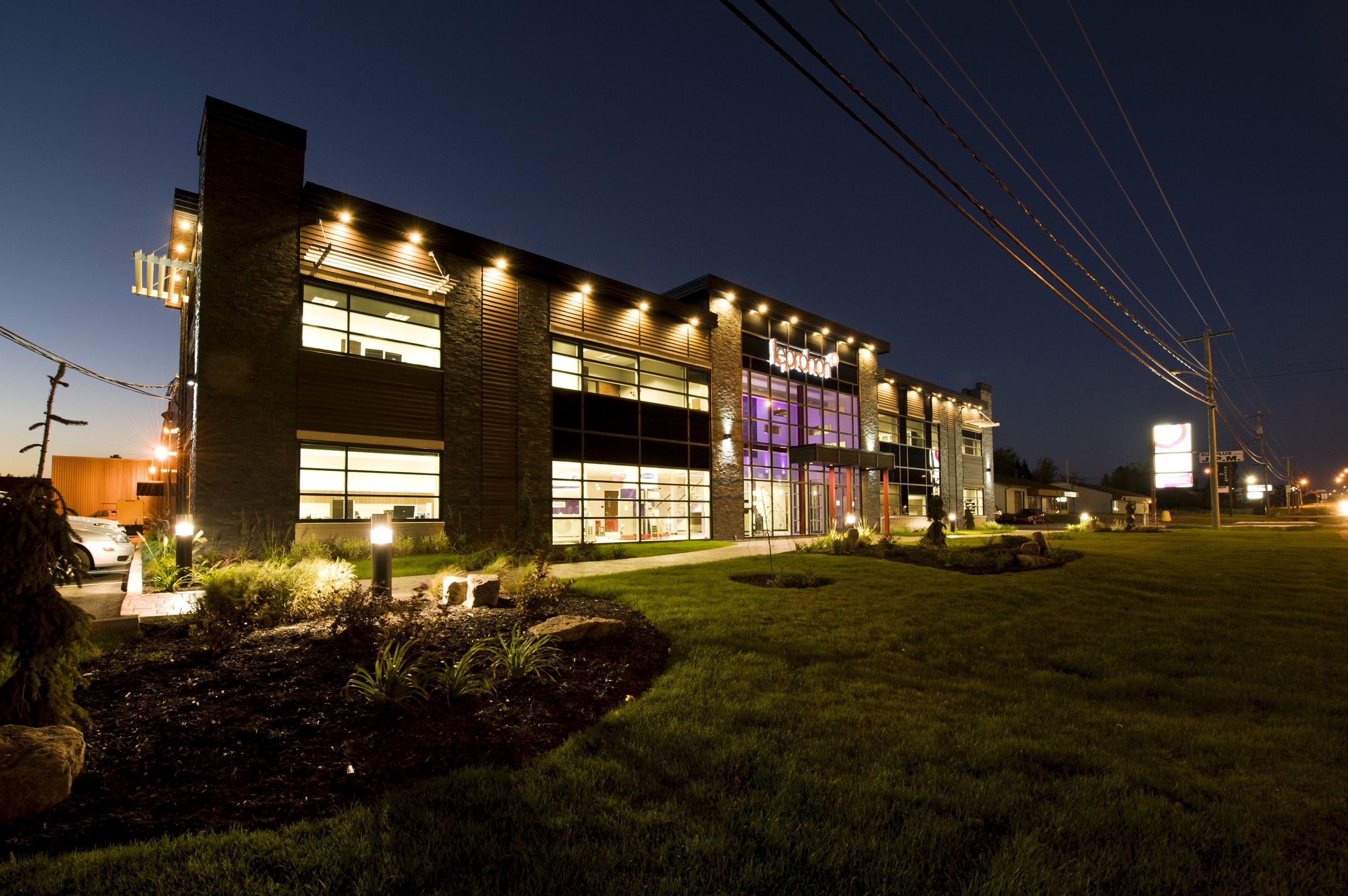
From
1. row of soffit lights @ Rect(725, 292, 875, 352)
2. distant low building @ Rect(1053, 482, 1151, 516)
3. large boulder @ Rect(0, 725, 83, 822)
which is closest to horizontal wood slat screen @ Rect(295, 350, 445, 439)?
large boulder @ Rect(0, 725, 83, 822)

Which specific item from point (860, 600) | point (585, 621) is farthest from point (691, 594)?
point (585, 621)

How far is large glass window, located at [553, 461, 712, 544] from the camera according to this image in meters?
20.6

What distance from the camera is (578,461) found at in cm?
2089

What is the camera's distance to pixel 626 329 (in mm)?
22750

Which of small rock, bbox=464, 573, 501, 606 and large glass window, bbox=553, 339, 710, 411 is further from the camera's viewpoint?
large glass window, bbox=553, 339, 710, 411

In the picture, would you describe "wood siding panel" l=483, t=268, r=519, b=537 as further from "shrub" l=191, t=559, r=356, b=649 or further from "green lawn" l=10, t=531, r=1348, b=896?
"green lawn" l=10, t=531, r=1348, b=896

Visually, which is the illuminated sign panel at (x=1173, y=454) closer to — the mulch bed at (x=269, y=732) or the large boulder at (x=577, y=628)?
the large boulder at (x=577, y=628)

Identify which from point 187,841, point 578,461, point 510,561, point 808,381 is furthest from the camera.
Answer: point 808,381

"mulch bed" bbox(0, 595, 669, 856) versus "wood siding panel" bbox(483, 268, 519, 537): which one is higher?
"wood siding panel" bbox(483, 268, 519, 537)

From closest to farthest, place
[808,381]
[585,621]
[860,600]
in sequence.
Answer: [585,621], [860,600], [808,381]

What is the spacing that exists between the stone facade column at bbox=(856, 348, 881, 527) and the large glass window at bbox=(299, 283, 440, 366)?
22790 mm

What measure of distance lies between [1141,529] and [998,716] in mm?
33415

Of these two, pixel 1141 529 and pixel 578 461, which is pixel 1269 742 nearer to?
pixel 578 461

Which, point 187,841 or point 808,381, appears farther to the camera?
point 808,381
